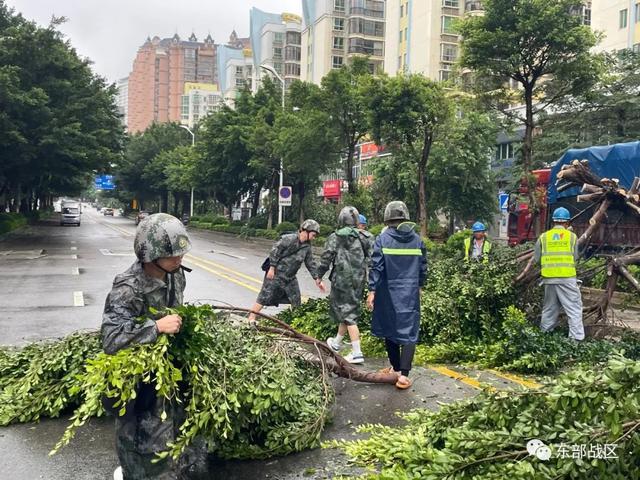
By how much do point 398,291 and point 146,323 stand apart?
3019 millimetres

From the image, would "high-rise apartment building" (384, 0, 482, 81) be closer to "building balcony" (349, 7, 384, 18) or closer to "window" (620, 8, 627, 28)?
"building balcony" (349, 7, 384, 18)

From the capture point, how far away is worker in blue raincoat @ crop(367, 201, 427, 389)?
5.75m

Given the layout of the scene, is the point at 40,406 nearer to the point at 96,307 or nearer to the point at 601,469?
the point at 601,469

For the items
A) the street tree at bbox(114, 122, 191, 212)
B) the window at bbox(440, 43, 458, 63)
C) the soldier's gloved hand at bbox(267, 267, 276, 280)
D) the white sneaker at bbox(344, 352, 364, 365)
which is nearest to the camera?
the white sneaker at bbox(344, 352, 364, 365)

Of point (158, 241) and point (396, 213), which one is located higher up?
point (396, 213)

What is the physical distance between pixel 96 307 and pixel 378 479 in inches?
345

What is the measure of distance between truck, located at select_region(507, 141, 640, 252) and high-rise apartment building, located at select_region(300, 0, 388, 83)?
155 feet

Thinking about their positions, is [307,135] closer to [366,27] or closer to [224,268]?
[224,268]

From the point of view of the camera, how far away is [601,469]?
284cm

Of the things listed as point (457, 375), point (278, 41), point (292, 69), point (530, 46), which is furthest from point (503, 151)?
point (278, 41)

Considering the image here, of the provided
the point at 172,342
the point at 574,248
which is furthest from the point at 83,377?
the point at 574,248

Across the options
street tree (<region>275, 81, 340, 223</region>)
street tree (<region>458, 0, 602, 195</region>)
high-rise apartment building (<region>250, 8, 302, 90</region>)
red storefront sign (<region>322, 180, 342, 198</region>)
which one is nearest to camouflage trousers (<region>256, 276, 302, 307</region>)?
street tree (<region>458, 0, 602, 195</region>)

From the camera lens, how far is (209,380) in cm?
376

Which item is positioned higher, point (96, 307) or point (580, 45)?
point (580, 45)
